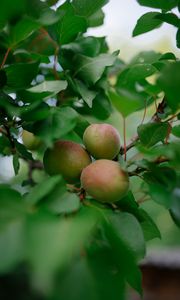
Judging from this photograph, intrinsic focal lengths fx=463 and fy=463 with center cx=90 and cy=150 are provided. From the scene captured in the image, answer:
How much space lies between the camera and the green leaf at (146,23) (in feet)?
2.96

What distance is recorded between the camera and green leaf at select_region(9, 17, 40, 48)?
0.66 meters

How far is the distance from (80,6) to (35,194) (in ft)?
1.55

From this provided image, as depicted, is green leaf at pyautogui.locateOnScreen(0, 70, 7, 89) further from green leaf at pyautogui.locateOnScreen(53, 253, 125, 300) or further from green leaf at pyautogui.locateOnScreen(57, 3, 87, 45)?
green leaf at pyautogui.locateOnScreen(53, 253, 125, 300)

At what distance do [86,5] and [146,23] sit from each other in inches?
5.0

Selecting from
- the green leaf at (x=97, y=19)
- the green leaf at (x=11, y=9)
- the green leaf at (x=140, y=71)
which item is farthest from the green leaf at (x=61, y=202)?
the green leaf at (x=97, y=19)

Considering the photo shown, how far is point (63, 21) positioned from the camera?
80 centimetres

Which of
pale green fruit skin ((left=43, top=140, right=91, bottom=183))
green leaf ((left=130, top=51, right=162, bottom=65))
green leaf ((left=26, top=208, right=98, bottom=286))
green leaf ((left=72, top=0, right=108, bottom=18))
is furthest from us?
green leaf ((left=130, top=51, right=162, bottom=65))

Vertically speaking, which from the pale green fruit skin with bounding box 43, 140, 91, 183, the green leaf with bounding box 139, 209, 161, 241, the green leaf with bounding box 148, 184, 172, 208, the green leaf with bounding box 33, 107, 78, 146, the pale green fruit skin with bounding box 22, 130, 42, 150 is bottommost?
the green leaf with bounding box 139, 209, 161, 241

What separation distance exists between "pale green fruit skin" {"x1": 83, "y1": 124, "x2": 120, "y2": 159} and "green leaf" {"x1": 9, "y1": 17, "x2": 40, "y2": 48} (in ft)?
0.66

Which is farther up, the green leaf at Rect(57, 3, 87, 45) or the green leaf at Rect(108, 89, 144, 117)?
the green leaf at Rect(57, 3, 87, 45)

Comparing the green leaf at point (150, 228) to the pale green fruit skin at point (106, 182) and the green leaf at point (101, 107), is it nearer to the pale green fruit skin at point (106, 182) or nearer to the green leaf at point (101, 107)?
the pale green fruit skin at point (106, 182)

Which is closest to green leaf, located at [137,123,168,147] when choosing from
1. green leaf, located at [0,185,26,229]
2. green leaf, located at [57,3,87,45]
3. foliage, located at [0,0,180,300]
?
foliage, located at [0,0,180,300]

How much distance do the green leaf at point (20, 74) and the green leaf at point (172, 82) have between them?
0.21m

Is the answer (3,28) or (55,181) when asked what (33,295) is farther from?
(3,28)
